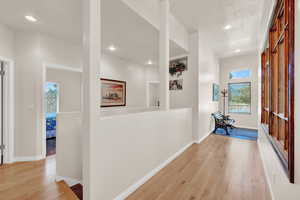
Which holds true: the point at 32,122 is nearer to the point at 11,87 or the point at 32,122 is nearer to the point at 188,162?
the point at 11,87

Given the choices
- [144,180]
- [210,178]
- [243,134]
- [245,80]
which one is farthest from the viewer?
[245,80]

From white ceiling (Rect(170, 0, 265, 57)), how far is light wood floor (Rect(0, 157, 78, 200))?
395cm

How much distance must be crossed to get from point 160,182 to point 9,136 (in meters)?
3.34

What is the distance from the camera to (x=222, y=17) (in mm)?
3260

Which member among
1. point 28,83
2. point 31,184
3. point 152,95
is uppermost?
point 28,83

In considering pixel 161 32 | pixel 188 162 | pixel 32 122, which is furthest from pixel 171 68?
pixel 32 122

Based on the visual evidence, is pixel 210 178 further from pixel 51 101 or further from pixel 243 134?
pixel 51 101

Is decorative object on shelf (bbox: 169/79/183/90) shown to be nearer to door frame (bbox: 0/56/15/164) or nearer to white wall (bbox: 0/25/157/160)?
white wall (bbox: 0/25/157/160)

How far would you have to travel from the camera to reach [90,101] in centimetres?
135

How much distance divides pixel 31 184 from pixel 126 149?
1.74 metres

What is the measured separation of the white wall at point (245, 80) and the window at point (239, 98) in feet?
0.49

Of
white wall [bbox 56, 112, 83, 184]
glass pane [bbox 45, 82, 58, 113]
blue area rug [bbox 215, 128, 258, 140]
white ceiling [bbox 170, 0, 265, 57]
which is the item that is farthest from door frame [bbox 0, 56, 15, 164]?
blue area rug [bbox 215, 128, 258, 140]

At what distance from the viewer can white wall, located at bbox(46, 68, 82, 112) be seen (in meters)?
5.25

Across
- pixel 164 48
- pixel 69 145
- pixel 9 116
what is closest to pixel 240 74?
pixel 164 48
